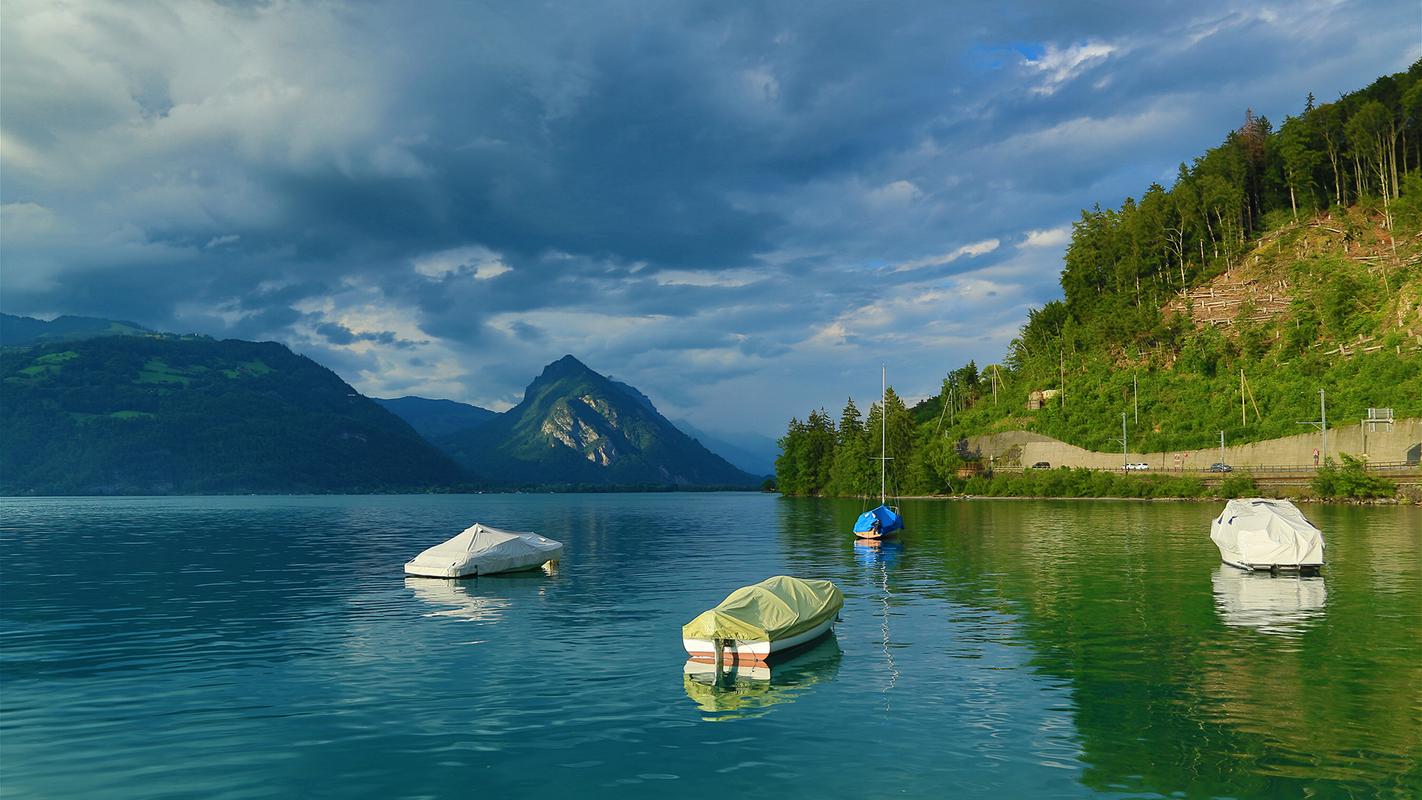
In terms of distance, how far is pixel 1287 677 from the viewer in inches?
1077

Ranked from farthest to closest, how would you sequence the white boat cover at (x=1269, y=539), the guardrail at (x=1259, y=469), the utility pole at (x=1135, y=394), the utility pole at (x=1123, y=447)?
1. the utility pole at (x=1135, y=394)
2. the utility pole at (x=1123, y=447)
3. the guardrail at (x=1259, y=469)
4. the white boat cover at (x=1269, y=539)

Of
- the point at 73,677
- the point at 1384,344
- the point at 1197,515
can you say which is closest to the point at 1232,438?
the point at 1384,344

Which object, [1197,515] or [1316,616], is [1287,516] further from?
[1197,515]

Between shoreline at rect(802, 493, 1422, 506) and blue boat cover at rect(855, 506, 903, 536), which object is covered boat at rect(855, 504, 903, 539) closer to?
blue boat cover at rect(855, 506, 903, 536)

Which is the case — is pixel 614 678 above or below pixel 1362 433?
below

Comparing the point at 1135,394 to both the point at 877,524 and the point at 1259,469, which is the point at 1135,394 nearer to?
the point at 1259,469

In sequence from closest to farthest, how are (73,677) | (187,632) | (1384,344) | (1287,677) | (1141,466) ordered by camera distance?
(1287,677), (73,677), (187,632), (1384,344), (1141,466)

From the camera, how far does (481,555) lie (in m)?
59.7

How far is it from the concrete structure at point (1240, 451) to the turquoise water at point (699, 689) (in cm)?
8879

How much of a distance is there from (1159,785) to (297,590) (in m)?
50.3

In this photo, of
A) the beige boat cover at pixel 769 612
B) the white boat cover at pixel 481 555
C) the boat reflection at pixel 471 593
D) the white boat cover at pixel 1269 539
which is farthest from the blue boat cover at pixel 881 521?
the beige boat cover at pixel 769 612

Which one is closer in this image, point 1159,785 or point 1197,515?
point 1159,785

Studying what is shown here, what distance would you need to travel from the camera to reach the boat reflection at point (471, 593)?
4400 cm

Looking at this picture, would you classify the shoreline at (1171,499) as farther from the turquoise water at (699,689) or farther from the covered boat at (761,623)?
the covered boat at (761,623)
